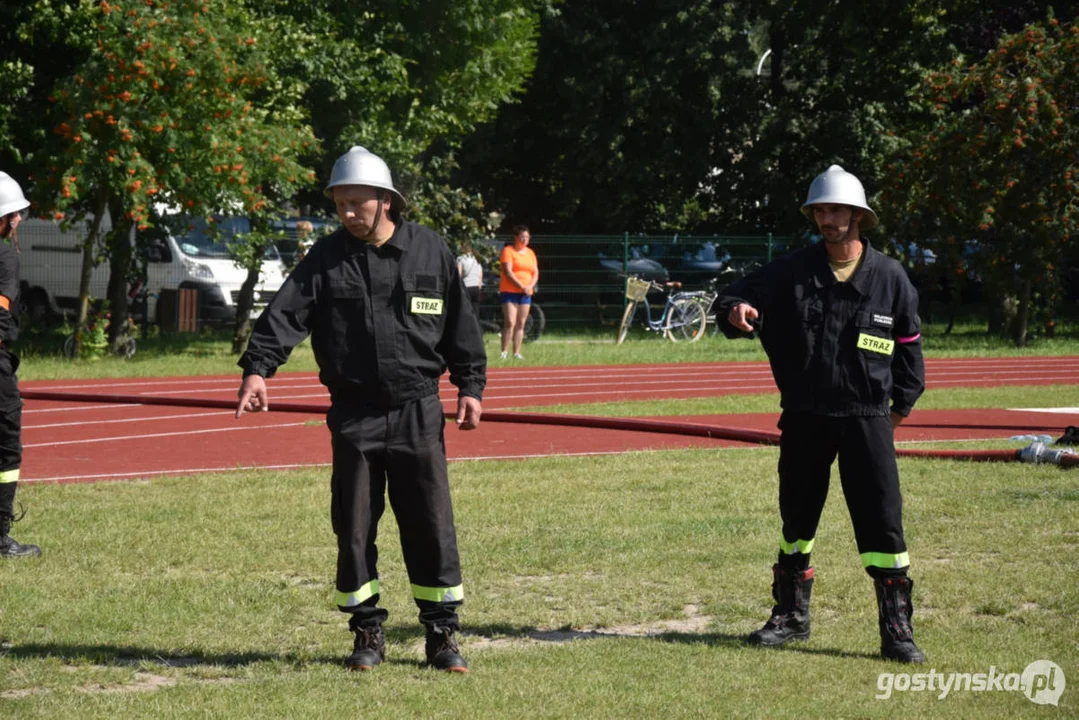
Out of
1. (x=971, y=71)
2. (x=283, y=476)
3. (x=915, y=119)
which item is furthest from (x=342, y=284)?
(x=915, y=119)

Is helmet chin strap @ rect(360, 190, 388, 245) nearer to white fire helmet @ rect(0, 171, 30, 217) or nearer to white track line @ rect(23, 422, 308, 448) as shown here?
white fire helmet @ rect(0, 171, 30, 217)

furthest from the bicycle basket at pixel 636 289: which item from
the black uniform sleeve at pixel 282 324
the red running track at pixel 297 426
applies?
the black uniform sleeve at pixel 282 324

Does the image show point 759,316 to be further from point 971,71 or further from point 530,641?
point 971,71

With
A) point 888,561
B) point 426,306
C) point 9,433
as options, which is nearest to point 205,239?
point 9,433

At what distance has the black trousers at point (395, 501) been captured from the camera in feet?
18.7

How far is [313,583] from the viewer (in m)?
7.09

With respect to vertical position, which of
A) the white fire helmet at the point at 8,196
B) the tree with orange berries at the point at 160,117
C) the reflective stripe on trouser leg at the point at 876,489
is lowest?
the reflective stripe on trouser leg at the point at 876,489

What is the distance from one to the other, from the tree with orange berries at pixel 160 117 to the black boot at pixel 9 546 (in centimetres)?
1202

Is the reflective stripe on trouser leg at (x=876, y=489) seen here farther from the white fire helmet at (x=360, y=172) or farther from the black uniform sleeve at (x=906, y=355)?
the white fire helmet at (x=360, y=172)

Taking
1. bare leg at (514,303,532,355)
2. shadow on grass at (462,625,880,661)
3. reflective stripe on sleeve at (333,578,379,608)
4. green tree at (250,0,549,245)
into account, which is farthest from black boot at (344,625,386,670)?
green tree at (250,0,549,245)

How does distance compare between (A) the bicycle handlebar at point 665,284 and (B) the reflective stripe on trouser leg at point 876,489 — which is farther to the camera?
(A) the bicycle handlebar at point 665,284

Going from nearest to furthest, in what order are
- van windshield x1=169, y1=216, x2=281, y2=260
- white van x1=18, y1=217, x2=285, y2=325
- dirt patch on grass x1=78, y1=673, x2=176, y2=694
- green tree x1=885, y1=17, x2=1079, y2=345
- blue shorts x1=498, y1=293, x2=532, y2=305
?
dirt patch on grass x1=78, y1=673, x2=176, y2=694, blue shorts x1=498, y1=293, x2=532, y2=305, white van x1=18, y1=217, x2=285, y2=325, green tree x1=885, y1=17, x2=1079, y2=345, van windshield x1=169, y1=216, x2=281, y2=260

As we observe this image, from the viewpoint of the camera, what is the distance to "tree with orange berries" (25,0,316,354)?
1931 cm

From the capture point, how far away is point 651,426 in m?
12.9
